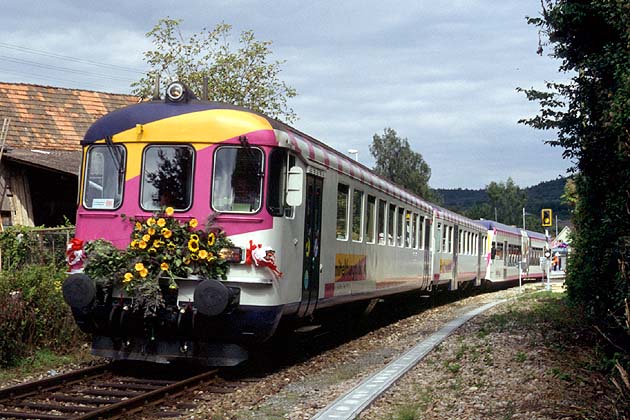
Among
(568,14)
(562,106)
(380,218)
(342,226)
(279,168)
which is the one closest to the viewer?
(279,168)

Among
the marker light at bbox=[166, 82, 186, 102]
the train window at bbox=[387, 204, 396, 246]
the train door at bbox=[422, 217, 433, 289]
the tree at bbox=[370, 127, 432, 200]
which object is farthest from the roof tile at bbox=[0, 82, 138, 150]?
the tree at bbox=[370, 127, 432, 200]

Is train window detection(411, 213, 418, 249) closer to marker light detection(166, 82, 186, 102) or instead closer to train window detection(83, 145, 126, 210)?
marker light detection(166, 82, 186, 102)

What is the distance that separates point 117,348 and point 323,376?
2.50 m

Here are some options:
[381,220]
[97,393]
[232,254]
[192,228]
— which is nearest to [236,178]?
[192,228]

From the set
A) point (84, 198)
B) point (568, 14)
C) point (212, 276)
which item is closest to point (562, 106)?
point (568, 14)

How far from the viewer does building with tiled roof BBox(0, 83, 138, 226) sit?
1955cm

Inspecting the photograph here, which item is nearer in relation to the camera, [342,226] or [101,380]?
[101,380]

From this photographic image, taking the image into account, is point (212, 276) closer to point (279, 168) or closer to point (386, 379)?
point (279, 168)

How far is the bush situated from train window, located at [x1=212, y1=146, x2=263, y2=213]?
3.01 meters

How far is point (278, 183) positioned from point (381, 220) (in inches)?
234

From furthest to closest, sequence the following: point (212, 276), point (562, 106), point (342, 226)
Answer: point (342, 226) → point (562, 106) → point (212, 276)

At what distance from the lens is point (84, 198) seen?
1011 centimetres

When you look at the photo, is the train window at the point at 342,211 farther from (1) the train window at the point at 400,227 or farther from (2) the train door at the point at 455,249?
(2) the train door at the point at 455,249

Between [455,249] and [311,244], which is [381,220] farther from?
[455,249]
